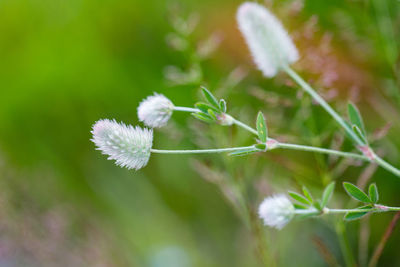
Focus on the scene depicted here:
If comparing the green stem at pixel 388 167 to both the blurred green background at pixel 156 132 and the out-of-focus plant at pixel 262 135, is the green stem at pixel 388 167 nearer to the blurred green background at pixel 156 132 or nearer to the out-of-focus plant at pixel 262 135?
the out-of-focus plant at pixel 262 135

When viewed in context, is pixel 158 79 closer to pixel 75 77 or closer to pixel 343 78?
pixel 75 77

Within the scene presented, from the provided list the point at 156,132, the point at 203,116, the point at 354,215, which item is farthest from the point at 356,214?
the point at 156,132

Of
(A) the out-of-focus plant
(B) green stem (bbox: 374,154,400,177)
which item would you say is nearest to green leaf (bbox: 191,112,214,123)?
(A) the out-of-focus plant

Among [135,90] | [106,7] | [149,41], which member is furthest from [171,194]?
[106,7]

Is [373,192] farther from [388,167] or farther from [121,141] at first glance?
[121,141]

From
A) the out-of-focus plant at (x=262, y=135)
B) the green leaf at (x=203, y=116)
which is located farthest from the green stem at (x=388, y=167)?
the green leaf at (x=203, y=116)

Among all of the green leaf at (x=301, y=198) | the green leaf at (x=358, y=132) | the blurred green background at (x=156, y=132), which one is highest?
the blurred green background at (x=156, y=132)
